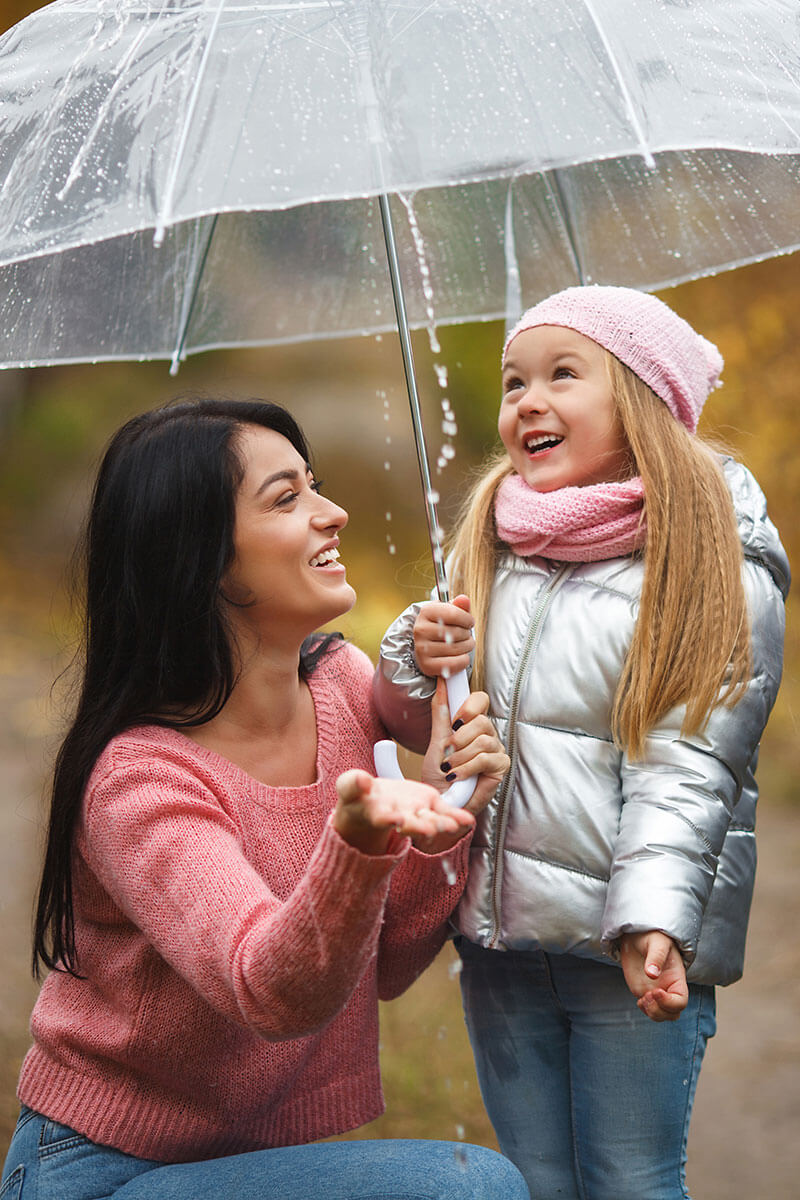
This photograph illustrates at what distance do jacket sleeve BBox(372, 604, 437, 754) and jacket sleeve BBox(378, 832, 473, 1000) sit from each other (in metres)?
0.20

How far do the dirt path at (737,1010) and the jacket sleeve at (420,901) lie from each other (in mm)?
2046

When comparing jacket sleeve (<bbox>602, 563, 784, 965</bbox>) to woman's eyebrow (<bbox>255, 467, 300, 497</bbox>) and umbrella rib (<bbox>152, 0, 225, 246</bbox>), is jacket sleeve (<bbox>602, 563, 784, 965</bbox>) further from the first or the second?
umbrella rib (<bbox>152, 0, 225, 246</bbox>)

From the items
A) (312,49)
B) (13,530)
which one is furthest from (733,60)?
(13,530)

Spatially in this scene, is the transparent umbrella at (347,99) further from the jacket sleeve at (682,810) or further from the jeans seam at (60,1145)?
the jeans seam at (60,1145)

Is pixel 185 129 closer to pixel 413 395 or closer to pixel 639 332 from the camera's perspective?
pixel 413 395

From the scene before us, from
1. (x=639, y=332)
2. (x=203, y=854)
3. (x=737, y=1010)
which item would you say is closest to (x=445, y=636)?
(x=203, y=854)

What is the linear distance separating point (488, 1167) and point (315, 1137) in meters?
0.29

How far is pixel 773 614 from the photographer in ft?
6.41

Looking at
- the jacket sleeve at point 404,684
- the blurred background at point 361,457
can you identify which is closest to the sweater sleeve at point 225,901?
the jacket sleeve at point 404,684

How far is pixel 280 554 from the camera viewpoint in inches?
74.7

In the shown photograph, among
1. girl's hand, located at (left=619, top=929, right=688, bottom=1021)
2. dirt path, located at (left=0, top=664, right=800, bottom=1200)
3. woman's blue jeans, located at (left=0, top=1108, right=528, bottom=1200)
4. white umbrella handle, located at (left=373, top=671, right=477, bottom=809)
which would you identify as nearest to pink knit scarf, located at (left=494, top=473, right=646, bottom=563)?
white umbrella handle, located at (left=373, top=671, right=477, bottom=809)

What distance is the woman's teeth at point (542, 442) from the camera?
2047mm

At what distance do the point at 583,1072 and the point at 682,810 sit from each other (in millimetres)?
469

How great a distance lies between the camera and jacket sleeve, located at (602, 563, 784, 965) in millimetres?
1738
